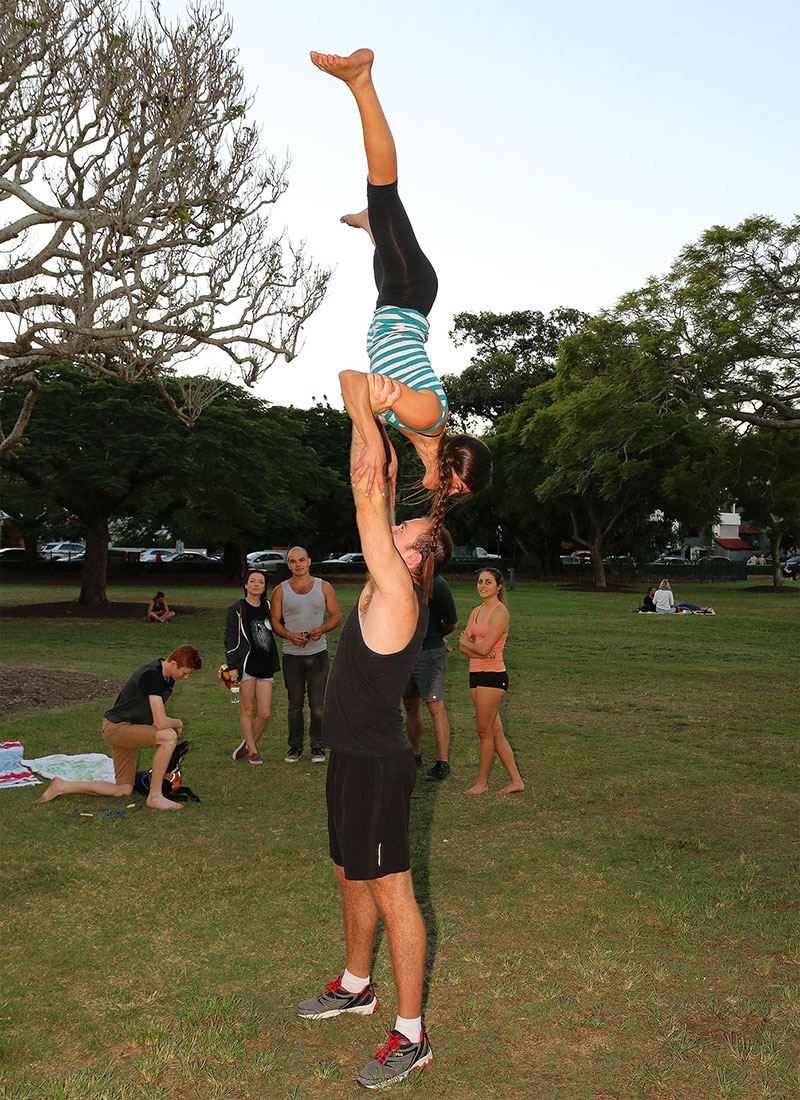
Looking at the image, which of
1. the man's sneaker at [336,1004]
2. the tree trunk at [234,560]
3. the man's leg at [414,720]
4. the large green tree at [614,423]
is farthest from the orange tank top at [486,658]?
the tree trunk at [234,560]

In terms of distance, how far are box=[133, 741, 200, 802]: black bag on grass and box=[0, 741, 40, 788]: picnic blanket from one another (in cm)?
104

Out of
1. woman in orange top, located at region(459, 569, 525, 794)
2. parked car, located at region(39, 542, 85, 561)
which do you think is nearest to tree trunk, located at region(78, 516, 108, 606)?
woman in orange top, located at region(459, 569, 525, 794)

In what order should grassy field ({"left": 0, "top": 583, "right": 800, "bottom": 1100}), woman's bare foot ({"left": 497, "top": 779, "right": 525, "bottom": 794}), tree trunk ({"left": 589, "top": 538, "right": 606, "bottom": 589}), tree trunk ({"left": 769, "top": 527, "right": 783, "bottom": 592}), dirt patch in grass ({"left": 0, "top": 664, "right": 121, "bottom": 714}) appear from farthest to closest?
1. tree trunk ({"left": 769, "top": 527, "right": 783, "bottom": 592})
2. tree trunk ({"left": 589, "top": 538, "right": 606, "bottom": 589})
3. dirt patch in grass ({"left": 0, "top": 664, "right": 121, "bottom": 714})
4. woman's bare foot ({"left": 497, "top": 779, "right": 525, "bottom": 794})
5. grassy field ({"left": 0, "top": 583, "right": 800, "bottom": 1100})

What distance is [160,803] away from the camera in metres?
7.23

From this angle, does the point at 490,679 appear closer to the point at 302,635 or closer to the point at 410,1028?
the point at 302,635

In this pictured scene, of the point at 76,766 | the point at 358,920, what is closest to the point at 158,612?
the point at 76,766

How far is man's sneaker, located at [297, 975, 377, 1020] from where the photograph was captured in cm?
392

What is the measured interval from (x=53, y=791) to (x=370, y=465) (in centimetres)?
551

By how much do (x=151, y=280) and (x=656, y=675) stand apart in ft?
33.1

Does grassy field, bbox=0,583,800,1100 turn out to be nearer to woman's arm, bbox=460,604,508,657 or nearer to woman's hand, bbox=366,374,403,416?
woman's arm, bbox=460,604,508,657

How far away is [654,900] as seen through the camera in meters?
5.36

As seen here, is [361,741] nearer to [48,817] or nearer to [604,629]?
[48,817]

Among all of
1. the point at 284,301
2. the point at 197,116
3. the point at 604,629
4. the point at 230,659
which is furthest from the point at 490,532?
the point at 230,659

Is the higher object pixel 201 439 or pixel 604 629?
pixel 201 439
